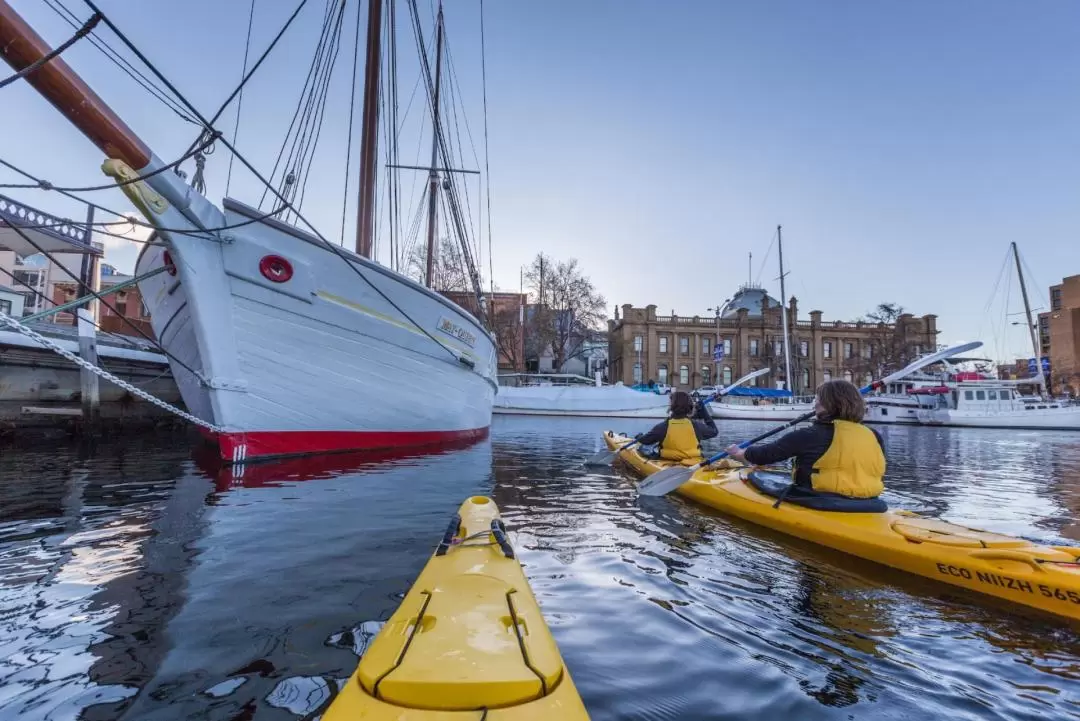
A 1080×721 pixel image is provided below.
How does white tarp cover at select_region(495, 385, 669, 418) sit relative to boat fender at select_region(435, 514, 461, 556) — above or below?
above

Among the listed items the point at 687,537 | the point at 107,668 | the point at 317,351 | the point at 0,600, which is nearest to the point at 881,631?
the point at 687,537

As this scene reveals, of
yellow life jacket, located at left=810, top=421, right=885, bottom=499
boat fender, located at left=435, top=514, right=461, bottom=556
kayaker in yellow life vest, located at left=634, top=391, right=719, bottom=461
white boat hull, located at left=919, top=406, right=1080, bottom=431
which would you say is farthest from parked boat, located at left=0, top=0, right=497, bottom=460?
white boat hull, located at left=919, top=406, right=1080, bottom=431

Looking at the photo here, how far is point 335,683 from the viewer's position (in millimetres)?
2477

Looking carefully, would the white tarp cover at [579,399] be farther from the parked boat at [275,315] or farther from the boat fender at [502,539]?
the boat fender at [502,539]

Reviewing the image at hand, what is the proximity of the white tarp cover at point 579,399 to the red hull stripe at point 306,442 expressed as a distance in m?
21.2

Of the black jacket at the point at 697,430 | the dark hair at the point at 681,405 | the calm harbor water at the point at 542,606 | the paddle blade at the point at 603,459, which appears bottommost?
the calm harbor water at the point at 542,606

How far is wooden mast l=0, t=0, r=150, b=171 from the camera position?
5.19 meters

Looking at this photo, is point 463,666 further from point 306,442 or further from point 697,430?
point 306,442

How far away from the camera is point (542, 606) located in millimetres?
3535

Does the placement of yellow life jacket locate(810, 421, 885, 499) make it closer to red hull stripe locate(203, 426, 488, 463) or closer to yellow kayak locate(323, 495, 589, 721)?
yellow kayak locate(323, 495, 589, 721)

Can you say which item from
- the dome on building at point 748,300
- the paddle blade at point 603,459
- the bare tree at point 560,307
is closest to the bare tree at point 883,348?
the dome on building at point 748,300

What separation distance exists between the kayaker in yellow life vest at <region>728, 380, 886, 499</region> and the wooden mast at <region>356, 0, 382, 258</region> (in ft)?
30.6

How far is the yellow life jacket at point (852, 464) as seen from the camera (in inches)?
191

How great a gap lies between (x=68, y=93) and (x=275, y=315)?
3538 millimetres
